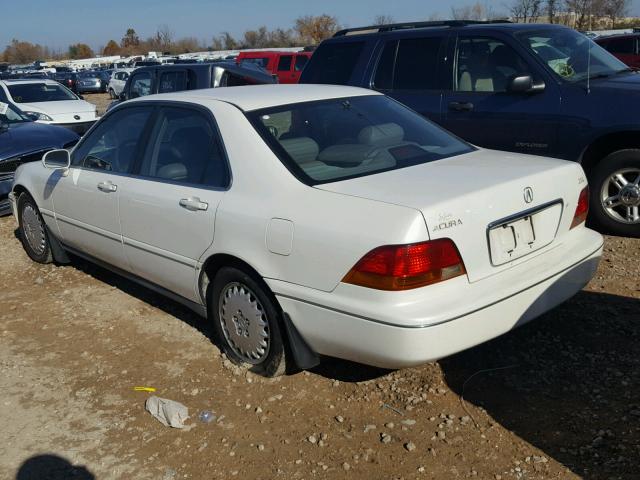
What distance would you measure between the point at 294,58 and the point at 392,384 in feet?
65.5

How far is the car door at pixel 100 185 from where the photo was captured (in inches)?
186

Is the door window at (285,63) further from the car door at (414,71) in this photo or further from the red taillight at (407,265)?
the red taillight at (407,265)

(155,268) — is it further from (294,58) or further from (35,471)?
(294,58)

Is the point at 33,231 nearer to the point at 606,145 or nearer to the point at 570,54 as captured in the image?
the point at 606,145

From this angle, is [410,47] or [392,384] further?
[410,47]

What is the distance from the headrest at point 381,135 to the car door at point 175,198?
826 millimetres

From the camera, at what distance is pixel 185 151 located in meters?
4.25

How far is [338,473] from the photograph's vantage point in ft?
9.98

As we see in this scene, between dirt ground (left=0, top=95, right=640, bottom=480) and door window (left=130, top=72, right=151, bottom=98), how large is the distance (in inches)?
302

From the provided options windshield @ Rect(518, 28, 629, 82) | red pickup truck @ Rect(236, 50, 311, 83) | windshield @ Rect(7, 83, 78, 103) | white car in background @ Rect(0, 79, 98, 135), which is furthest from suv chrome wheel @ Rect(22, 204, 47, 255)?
red pickup truck @ Rect(236, 50, 311, 83)

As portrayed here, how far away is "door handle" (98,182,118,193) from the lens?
4.67 meters

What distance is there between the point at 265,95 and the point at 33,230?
3.07 metres

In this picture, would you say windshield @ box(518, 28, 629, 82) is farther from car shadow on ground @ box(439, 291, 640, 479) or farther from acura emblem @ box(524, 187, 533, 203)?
acura emblem @ box(524, 187, 533, 203)

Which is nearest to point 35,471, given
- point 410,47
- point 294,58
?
point 410,47
